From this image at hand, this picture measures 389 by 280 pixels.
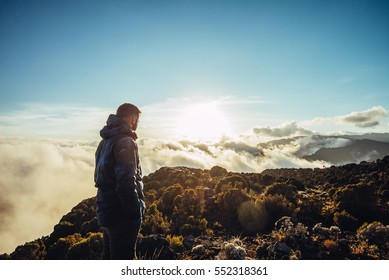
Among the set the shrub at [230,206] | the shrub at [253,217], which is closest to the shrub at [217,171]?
the shrub at [230,206]

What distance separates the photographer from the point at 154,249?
5141 millimetres

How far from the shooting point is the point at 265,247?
5496 mm

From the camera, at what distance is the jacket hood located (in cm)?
290

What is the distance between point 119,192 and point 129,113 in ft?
2.90

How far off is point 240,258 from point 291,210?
420 centimetres

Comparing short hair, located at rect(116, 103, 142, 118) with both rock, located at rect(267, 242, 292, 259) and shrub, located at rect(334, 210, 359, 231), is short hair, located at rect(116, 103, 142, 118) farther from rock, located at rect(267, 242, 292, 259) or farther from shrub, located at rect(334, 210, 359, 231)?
shrub, located at rect(334, 210, 359, 231)

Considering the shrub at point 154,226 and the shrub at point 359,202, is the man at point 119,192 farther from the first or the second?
the shrub at point 359,202

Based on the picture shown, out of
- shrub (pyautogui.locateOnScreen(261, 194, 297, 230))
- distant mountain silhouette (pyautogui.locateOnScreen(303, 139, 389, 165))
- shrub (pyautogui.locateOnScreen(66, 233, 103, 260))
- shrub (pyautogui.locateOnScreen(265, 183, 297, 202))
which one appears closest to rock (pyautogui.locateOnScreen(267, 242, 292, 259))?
shrub (pyautogui.locateOnScreen(261, 194, 297, 230))

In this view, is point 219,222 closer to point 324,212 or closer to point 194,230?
point 194,230

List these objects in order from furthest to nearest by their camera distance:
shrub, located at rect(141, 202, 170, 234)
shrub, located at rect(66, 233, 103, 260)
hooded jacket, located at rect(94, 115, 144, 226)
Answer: shrub, located at rect(141, 202, 170, 234)
shrub, located at rect(66, 233, 103, 260)
hooded jacket, located at rect(94, 115, 144, 226)

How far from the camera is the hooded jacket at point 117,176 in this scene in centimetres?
263

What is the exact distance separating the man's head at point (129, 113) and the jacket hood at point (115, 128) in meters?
0.07

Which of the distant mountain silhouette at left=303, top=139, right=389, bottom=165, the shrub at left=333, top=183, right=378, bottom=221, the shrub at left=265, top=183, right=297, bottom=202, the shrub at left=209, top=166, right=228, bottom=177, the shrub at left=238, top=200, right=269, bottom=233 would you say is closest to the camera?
the shrub at left=238, top=200, right=269, bottom=233
